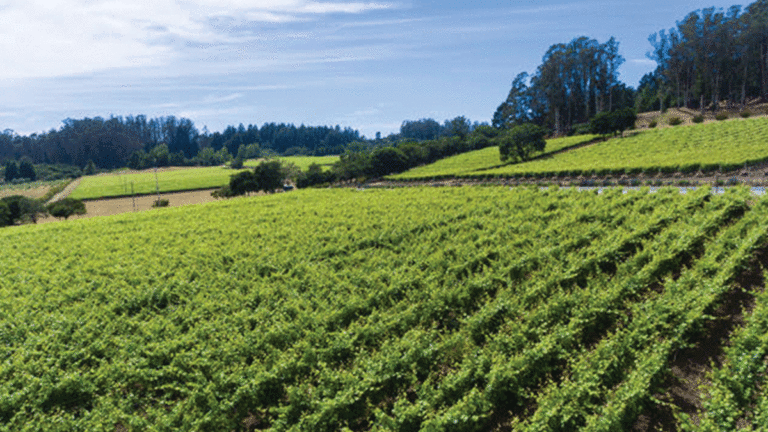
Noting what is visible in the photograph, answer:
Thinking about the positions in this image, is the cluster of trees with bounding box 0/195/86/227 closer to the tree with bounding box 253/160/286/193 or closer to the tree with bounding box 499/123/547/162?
the tree with bounding box 253/160/286/193

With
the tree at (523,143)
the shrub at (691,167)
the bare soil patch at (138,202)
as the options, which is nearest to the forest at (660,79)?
A: the tree at (523,143)

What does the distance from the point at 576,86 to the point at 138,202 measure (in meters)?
105

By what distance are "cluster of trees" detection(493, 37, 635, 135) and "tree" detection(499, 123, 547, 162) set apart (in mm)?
33786

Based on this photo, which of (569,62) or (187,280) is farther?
(569,62)

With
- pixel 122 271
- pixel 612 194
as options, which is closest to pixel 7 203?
pixel 122 271

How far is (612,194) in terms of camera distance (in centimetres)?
2312

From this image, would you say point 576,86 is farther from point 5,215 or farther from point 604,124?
point 5,215

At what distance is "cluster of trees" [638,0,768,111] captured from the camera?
7850 centimetres

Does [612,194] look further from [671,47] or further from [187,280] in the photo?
[671,47]

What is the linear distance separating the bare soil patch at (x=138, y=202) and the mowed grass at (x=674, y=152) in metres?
63.7

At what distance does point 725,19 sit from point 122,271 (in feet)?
350

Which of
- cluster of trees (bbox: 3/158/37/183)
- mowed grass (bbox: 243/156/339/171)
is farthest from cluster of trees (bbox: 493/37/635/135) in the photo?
cluster of trees (bbox: 3/158/37/183)

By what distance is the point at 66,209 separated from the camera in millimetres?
72125

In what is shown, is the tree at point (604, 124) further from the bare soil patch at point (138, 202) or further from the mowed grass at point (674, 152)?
the bare soil patch at point (138, 202)
